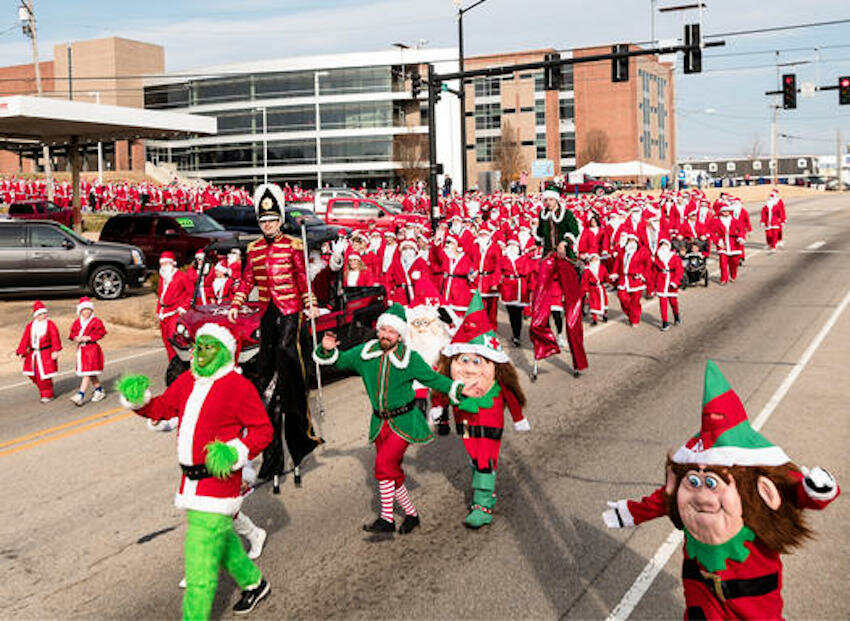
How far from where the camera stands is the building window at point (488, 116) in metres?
100

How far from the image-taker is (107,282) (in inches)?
818

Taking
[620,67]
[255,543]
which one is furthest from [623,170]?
[255,543]

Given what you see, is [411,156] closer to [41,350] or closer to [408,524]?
[41,350]

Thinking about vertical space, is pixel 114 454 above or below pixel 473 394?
below

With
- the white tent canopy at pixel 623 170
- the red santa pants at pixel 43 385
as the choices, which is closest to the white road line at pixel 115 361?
the red santa pants at pixel 43 385

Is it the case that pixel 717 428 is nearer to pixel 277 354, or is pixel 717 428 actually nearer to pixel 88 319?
pixel 277 354

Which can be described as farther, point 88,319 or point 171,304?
point 171,304

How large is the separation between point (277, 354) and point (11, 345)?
11.4m

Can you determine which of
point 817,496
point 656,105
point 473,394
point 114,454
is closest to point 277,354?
point 473,394

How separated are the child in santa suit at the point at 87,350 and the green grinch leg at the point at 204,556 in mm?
7295

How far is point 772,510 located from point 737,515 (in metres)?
0.15

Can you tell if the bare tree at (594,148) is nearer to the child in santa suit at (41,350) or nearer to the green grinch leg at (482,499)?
the child in santa suit at (41,350)

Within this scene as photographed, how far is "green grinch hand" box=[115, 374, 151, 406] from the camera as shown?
4902 mm

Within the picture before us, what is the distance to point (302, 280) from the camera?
7566mm
